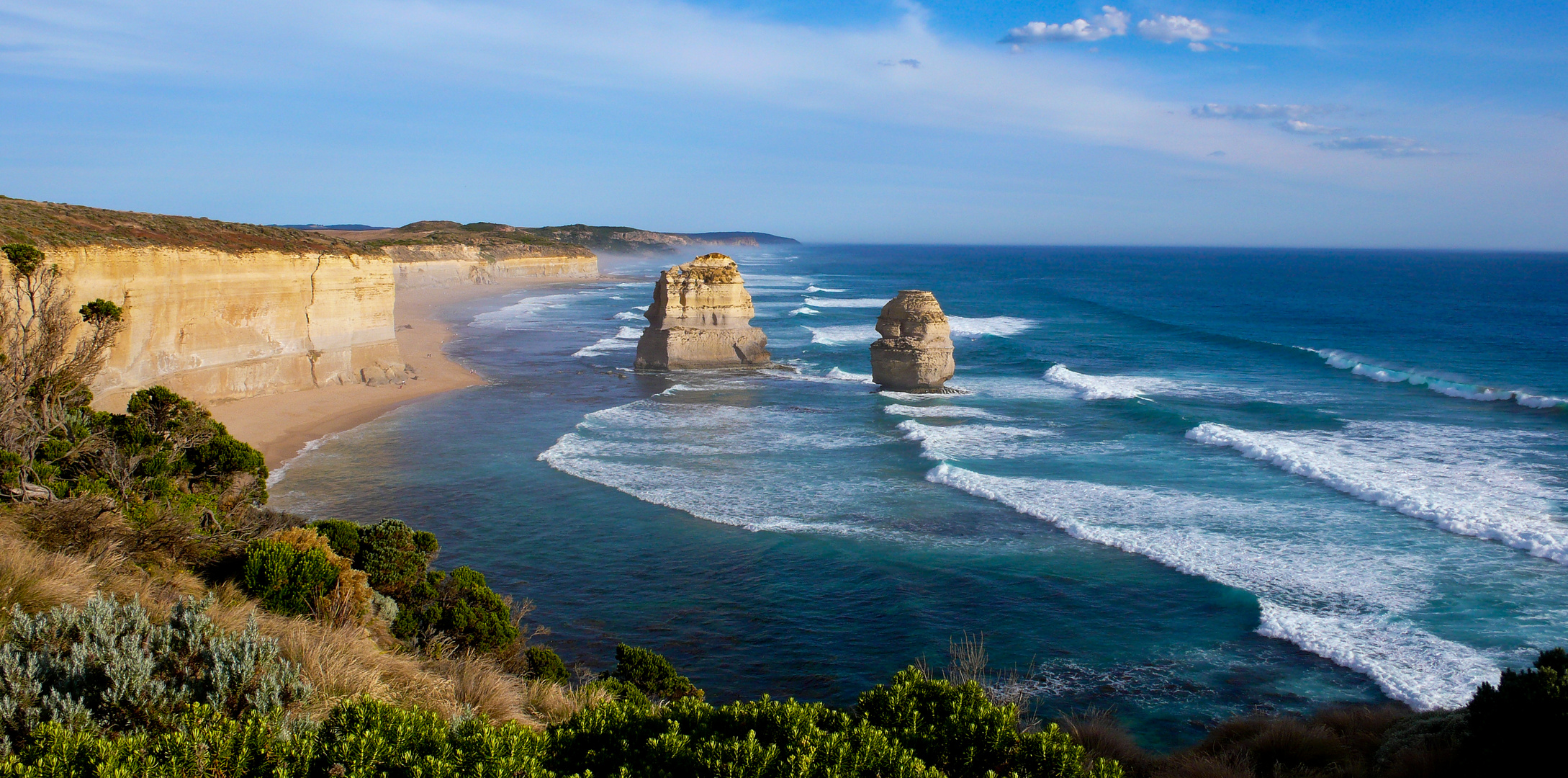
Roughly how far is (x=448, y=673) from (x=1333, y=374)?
4181cm

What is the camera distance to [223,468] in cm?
1516

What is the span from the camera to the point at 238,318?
95.6 feet

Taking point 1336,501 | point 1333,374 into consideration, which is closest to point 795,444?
point 1336,501

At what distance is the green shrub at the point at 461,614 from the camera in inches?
467

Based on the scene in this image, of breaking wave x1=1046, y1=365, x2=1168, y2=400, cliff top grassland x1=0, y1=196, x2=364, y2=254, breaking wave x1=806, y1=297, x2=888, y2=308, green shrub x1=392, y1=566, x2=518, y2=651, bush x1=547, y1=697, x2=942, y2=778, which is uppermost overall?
cliff top grassland x1=0, y1=196, x2=364, y2=254

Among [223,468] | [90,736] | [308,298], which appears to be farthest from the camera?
[308,298]

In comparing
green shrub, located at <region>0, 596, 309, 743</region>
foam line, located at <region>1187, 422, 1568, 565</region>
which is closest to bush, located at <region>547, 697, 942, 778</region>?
green shrub, located at <region>0, 596, 309, 743</region>

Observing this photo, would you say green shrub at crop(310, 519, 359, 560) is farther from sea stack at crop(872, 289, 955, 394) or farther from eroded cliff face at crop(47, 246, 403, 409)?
sea stack at crop(872, 289, 955, 394)

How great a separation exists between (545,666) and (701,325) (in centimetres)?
2974

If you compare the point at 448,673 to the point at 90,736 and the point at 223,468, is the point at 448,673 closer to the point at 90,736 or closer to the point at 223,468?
the point at 90,736

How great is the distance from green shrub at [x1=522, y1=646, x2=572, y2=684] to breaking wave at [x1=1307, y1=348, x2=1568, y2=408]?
118 ft

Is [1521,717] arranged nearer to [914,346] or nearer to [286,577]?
[286,577]

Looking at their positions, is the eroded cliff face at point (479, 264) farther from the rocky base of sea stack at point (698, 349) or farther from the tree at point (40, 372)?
the tree at point (40, 372)

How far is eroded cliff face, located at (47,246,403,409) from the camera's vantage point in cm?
2441
